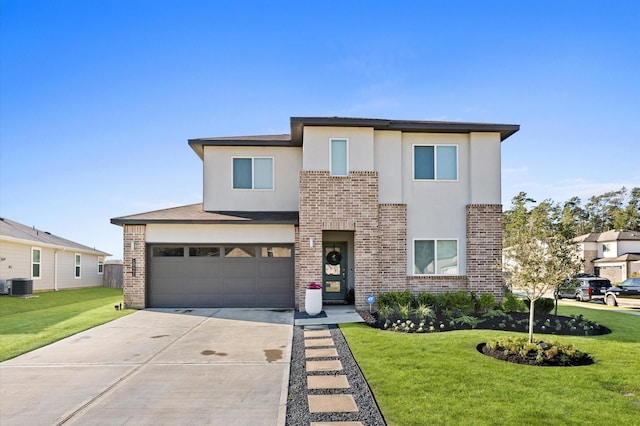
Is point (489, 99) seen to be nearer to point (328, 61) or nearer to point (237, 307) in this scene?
point (328, 61)

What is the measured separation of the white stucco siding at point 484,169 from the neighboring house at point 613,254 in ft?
83.5

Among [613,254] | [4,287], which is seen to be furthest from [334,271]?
[613,254]

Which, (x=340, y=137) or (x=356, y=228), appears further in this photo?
(x=340, y=137)

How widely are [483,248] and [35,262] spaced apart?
72.3 ft

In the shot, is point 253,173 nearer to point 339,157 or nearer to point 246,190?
point 246,190

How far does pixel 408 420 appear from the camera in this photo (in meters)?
4.63

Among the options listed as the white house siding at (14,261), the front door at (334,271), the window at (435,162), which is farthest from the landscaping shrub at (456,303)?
the white house siding at (14,261)

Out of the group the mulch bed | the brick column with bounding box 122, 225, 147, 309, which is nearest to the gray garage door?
the brick column with bounding box 122, 225, 147, 309

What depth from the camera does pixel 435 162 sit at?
13.9m

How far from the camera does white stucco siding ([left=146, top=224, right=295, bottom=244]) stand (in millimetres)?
14203

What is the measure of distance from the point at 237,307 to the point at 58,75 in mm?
10067

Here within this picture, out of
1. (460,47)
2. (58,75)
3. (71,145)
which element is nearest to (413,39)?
(460,47)

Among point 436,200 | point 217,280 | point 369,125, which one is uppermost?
point 369,125

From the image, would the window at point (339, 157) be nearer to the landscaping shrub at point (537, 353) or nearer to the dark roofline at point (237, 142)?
the dark roofline at point (237, 142)
